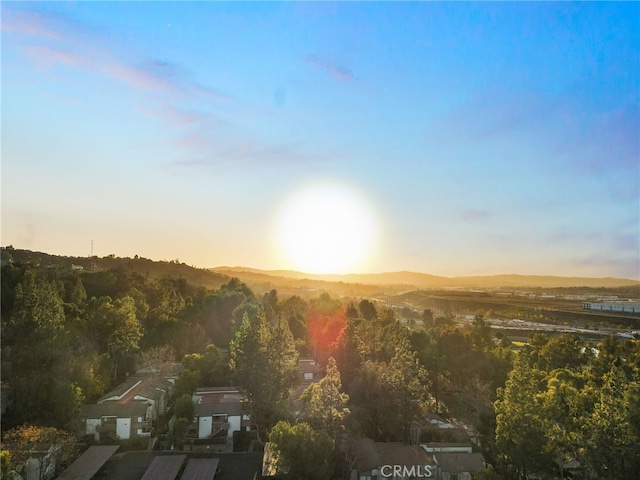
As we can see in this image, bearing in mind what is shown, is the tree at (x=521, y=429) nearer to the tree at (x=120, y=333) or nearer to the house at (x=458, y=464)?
the house at (x=458, y=464)

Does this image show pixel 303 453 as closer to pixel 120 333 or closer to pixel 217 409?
pixel 217 409

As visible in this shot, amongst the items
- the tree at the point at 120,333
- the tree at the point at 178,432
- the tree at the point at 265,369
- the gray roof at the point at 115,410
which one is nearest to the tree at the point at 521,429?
the tree at the point at 265,369

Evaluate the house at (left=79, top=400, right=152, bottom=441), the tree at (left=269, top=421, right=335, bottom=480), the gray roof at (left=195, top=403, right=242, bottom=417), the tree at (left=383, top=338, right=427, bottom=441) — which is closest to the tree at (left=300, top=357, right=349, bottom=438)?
the tree at (left=269, top=421, right=335, bottom=480)

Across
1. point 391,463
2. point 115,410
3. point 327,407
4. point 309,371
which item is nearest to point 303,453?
point 327,407

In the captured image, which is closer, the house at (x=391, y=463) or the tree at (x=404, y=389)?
the house at (x=391, y=463)

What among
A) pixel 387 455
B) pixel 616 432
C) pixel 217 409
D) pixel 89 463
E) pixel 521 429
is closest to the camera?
pixel 616 432

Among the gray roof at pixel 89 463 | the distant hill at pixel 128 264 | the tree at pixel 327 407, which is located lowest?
the gray roof at pixel 89 463
